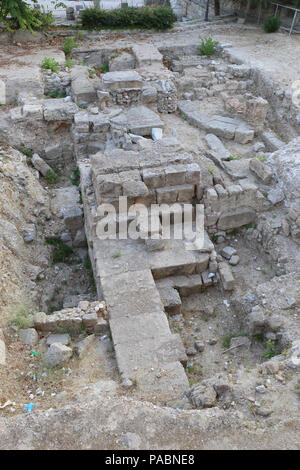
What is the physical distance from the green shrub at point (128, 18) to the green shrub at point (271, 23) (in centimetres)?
418

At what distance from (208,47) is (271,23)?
3561mm

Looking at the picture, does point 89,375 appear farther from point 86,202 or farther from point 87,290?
point 86,202

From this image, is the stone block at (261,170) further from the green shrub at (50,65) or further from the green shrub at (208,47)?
Result: the green shrub at (208,47)

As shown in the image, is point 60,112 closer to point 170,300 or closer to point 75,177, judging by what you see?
point 75,177

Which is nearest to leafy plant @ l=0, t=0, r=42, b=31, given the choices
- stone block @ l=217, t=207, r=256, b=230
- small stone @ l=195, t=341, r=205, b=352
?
stone block @ l=217, t=207, r=256, b=230

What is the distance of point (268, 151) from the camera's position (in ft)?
36.6

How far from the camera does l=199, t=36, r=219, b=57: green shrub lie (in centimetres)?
1612

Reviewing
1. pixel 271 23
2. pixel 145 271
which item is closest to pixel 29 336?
pixel 145 271

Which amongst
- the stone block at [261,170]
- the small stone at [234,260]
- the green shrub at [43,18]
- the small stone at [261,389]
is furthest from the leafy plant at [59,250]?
the green shrub at [43,18]

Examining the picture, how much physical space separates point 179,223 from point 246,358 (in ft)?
9.86

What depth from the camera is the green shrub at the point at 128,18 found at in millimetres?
16875

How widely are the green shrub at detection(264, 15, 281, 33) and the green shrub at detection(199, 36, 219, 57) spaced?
9.63 ft

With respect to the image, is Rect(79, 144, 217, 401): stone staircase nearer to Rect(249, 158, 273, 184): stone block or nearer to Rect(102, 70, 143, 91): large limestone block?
Rect(249, 158, 273, 184): stone block
